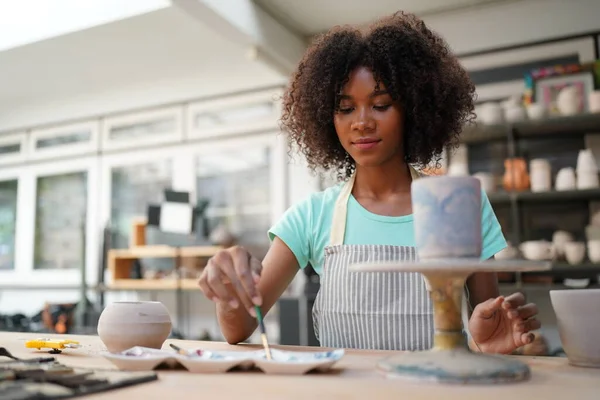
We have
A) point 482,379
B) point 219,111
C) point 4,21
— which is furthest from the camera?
point 219,111

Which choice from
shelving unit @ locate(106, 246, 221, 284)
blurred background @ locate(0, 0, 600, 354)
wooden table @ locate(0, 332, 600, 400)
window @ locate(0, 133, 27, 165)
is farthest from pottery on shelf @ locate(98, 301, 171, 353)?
window @ locate(0, 133, 27, 165)

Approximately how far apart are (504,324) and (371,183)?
0.49m

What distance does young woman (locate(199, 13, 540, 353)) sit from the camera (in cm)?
125

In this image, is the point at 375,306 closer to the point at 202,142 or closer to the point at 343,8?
the point at 343,8

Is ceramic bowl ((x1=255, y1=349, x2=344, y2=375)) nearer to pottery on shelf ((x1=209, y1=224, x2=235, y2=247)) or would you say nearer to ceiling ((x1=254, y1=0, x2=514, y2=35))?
ceiling ((x1=254, y1=0, x2=514, y2=35))

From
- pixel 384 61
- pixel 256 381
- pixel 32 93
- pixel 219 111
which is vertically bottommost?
pixel 256 381

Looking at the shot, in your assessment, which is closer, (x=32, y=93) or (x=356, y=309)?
(x=356, y=309)

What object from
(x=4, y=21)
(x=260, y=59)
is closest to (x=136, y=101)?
(x=4, y=21)

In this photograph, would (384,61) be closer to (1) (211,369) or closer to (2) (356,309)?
(2) (356,309)

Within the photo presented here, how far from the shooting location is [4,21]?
504 centimetres

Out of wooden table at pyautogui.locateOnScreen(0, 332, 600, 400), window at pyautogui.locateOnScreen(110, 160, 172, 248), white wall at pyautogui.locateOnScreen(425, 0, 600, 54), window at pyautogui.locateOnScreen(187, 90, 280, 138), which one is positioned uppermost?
white wall at pyautogui.locateOnScreen(425, 0, 600, 54)

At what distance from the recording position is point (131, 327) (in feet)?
3.31

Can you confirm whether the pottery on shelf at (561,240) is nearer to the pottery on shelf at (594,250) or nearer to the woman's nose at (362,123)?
the pottery on shelf at (594,250)

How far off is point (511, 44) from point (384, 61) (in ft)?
11.5
